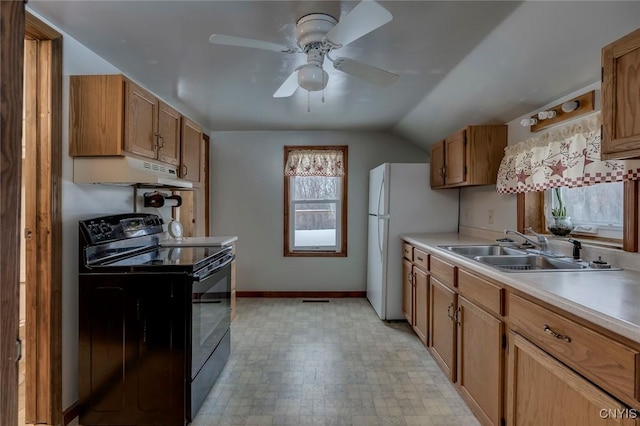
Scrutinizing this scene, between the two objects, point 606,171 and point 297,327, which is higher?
point 606,171

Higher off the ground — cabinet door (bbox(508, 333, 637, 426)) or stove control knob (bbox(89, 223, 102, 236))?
stove control knob (bbox(89, 223, 102, 236))

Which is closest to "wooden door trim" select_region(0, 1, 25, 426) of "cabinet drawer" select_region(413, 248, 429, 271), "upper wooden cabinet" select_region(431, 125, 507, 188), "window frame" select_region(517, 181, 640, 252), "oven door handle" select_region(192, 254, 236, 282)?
"oven door handle" select_region(192, 254, 236, 282)

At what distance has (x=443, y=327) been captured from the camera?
2.38m

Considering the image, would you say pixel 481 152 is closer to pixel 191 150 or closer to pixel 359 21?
pixel 359 21

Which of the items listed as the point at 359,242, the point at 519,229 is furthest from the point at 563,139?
the point at 359,242

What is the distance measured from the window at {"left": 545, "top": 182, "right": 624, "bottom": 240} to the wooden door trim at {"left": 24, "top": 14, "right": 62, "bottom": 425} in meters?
3.10

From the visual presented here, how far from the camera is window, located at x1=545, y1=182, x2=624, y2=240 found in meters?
1.94

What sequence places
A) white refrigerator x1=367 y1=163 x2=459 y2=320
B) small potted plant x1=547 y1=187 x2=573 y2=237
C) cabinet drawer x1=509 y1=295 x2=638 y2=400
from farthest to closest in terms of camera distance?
white refrigerator x1=367 y1=163 x2=459 y2=320 < small potted plant x1=547 y1=187 x2=573 y2=237 < cabinet drawer x1=509 y1=295 x2=638 y2=400

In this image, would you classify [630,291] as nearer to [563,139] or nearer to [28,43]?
[563,139]

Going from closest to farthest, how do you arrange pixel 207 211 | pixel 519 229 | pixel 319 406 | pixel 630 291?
pixel 630 291 → pixel 319 406 → pixel 519 229 → pixel 207 211

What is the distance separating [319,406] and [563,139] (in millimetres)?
2250

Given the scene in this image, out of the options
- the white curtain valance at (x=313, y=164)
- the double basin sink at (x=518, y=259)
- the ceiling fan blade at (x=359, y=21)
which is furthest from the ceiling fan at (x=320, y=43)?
the white curtain valance at (x=313, y=164)

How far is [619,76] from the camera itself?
1313 mm

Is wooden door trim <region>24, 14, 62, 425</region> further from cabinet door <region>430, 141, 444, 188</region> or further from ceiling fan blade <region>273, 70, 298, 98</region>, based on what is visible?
cabinet door <region>430, 141, 444, 188</region>
